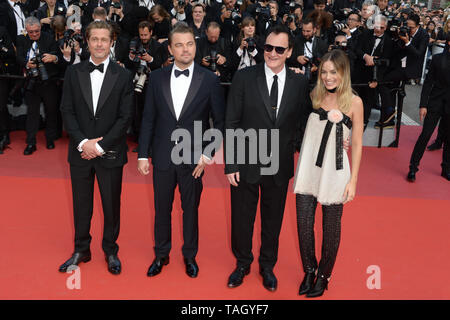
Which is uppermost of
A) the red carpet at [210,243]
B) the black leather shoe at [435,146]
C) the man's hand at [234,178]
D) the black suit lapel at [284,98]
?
the black suit lapel at [284,98]

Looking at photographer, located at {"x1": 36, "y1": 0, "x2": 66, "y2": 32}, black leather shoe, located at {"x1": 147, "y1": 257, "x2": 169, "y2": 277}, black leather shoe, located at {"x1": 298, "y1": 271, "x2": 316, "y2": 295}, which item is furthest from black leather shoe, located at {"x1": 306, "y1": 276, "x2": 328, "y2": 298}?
photographer, located at {"x1": 36, "y1": 0, "x2": 66, "y2": 32}

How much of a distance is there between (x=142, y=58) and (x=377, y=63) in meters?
3.07

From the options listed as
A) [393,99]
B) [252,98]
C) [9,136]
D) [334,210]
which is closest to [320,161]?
[334,210]

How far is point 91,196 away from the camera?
324cm

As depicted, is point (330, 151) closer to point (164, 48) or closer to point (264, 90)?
point (264, 90)

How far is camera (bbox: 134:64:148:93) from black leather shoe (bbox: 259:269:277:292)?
118 inches

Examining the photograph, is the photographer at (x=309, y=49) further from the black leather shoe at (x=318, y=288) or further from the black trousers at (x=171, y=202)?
the black leather shoe at (x=318, y=288)

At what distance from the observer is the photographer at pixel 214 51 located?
593cm

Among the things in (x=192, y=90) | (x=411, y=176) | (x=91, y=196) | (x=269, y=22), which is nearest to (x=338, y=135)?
(x=192, y=90)

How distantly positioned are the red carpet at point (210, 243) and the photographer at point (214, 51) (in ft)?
5.10

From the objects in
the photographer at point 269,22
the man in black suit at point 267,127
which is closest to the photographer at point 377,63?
the photographer at point 269,22

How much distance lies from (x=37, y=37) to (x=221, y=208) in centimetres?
321
